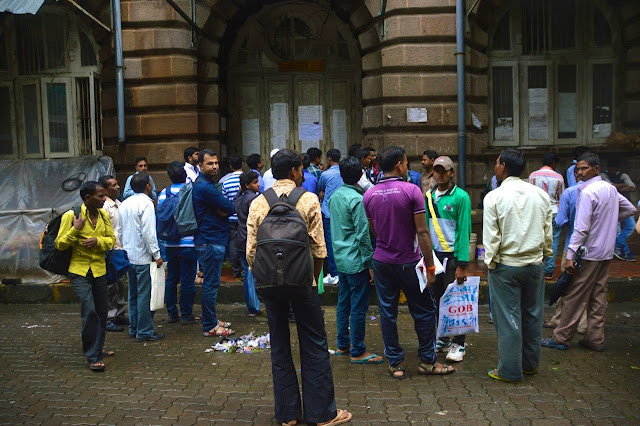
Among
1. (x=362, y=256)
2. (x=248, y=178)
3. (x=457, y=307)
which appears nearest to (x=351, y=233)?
(x=362, y=256)

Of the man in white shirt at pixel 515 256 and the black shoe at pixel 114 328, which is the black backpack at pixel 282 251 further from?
the black shoe at pixel 114 328

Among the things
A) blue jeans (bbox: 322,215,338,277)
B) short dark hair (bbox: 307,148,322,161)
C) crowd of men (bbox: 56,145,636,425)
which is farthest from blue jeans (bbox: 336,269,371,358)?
short dark hair (bbox: 307,148,322,161)

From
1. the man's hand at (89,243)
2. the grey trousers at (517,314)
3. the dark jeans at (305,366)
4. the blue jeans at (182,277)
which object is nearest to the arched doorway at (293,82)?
the blue jeans at (182,277)

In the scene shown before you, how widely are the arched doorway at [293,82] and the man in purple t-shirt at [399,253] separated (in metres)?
7.11

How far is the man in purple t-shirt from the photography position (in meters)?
5.74

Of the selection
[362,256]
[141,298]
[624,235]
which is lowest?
[141,298]

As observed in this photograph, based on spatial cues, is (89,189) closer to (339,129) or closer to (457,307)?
(457,307)

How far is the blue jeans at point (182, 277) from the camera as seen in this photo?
7926 mm

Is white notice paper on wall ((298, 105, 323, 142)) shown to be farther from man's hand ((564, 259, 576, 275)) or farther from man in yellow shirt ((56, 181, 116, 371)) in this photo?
man's hand ((564, 259, 576, 275))

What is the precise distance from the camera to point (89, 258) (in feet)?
21.3

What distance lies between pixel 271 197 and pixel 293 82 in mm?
8434

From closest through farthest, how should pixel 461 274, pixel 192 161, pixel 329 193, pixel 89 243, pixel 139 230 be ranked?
pixel 461 274 → pixel 89 243 → pixel 139 230 → pixel 329 193 → pixel 192 161

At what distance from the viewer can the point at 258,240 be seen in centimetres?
480

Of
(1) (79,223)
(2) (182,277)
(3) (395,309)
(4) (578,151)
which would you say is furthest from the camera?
(4) (578,151)
